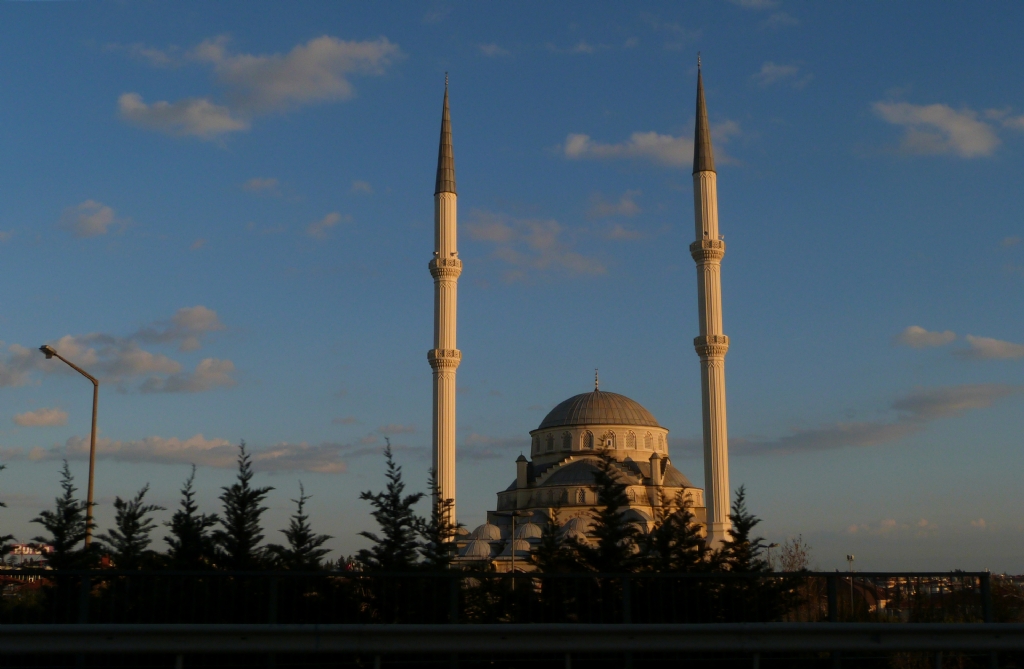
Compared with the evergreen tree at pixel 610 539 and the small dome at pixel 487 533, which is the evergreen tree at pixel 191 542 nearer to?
the evergreen tree at pixel 610 539

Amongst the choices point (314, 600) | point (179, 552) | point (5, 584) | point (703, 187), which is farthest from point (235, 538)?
point (703, 187)

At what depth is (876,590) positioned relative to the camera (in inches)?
426

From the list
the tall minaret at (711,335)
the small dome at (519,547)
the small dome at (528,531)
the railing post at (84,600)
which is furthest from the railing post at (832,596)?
the small dome at (528,531)

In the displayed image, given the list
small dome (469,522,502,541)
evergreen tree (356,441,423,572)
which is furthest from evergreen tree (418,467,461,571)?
small dome (469,522,502,541)

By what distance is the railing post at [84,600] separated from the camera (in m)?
9.56

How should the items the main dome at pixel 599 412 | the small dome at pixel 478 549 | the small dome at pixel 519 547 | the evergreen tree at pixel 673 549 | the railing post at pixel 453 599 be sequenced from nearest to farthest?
1. the railing post at pixel 453 599
2. the evergreen tree at pixel 673 549
3. the small dome at pixel 519 547
4. the small dome at pixel 478 549
5. the main dome at pixel 599 412

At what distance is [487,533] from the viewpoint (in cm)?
6044

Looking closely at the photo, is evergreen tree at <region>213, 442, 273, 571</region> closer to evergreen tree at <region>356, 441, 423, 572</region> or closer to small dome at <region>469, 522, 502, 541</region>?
evergreen tree at <region>356, 441, 423, 572</region>

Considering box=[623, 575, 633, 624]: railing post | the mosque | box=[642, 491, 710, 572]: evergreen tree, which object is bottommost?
box=[623, 575, 633, 624]: railing post

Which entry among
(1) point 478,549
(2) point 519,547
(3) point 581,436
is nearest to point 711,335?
(2) point 519,547

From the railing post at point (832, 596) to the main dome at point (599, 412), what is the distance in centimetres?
5729

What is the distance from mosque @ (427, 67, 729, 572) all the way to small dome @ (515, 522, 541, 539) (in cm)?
6

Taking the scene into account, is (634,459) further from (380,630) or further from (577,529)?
(380,630)

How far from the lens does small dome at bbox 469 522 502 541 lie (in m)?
60.2
